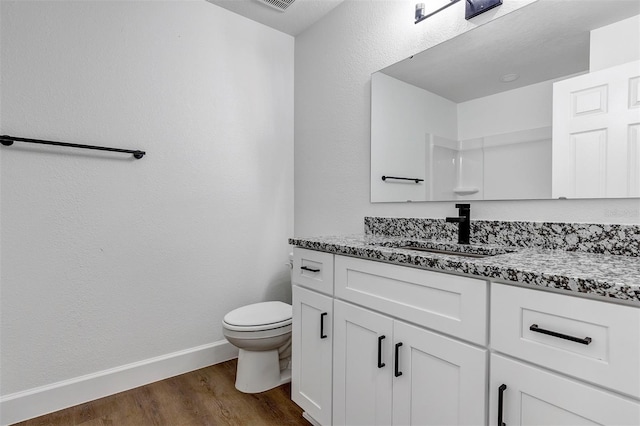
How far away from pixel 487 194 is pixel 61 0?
2.25m

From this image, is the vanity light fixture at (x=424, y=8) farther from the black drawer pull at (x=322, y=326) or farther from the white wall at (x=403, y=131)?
the black drawer pull at (x=322, y=326)

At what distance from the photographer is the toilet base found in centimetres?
184

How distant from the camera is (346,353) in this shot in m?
1.32

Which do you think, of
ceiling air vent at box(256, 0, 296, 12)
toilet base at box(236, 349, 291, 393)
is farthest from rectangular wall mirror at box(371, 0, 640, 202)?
toilet base at box(236, 349, 291, 393)

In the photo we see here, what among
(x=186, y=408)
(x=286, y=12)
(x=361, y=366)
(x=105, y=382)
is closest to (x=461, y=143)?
(x=361, y=366)

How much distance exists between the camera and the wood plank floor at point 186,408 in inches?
62.8

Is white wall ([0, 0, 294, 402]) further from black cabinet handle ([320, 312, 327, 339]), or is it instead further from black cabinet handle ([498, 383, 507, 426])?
black cabinet handle ([498, 383, 507, 426])

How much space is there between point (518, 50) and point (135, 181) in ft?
6.53

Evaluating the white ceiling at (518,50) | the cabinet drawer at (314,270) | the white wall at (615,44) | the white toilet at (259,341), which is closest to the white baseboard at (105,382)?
the white toilet at (259,341)

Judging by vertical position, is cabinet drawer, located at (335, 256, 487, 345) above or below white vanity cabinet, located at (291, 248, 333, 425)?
above

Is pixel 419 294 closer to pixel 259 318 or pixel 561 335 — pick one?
pixel 561 335

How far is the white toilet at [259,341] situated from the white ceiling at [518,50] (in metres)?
1.46

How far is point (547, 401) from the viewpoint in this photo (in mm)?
763

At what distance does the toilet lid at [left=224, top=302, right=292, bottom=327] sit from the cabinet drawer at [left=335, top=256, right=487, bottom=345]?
0.61 metres
